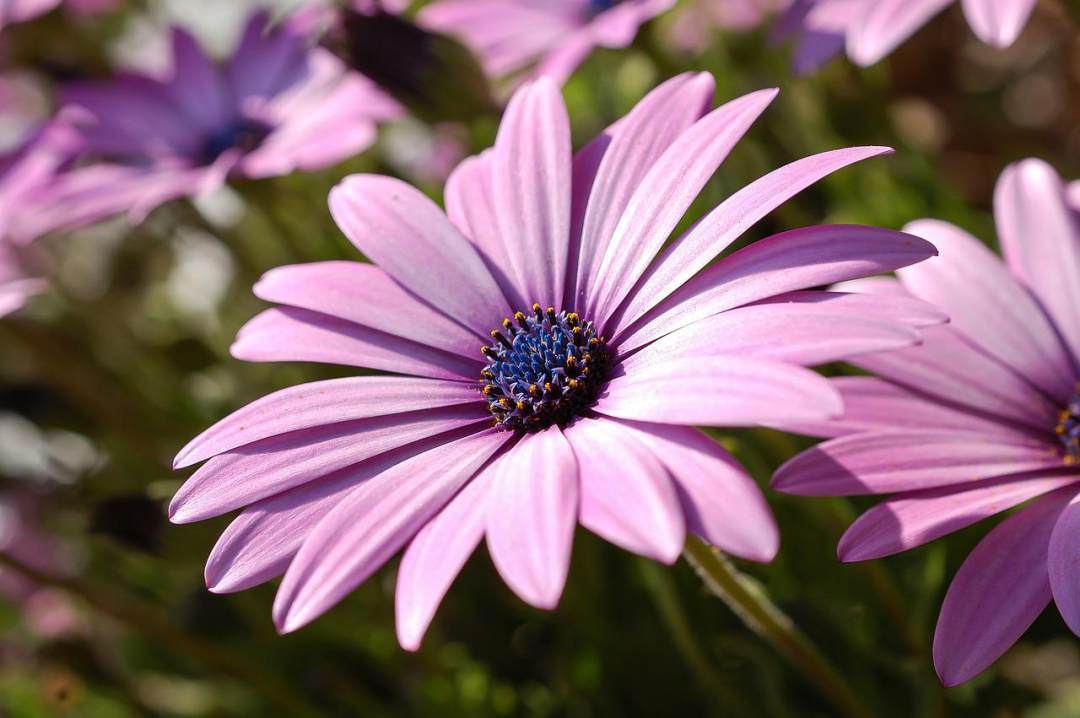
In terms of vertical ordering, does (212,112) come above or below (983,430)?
above

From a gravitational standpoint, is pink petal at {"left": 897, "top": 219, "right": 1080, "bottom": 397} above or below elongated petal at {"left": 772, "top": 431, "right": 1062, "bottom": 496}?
above

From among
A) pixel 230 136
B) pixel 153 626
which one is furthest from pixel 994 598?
pixel 230 136

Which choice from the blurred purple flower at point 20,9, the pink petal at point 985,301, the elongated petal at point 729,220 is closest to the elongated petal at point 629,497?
the elongated petal at point 729,220

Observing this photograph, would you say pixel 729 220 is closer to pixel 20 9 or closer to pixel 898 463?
pixel 898 463

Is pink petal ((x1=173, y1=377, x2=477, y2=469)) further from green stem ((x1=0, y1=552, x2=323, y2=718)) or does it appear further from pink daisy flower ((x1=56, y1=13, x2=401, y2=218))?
pink daisy flower ((x1=56, y1=13, x2=401, y2=218))

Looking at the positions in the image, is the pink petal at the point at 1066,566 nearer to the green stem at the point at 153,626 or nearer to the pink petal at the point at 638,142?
the pink petal at the point at 638,142

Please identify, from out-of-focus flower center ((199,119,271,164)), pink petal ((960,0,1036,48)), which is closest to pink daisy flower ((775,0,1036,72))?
pink petal ((960,0,1036,48))

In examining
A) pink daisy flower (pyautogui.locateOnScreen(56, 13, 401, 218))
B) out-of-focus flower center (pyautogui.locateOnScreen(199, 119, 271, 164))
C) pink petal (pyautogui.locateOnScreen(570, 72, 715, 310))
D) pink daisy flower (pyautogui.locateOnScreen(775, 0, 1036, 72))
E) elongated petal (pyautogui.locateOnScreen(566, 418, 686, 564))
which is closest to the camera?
elongated petal (pyautogui.locateOnScreen(566, 418, 686, 564))
